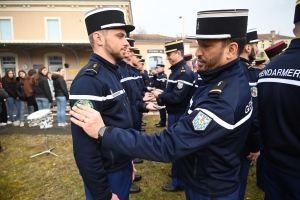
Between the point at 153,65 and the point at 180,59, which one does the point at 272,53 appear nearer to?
the point at 180,59

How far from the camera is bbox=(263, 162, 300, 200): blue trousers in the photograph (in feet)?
5.47

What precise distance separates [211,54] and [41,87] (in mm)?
6828

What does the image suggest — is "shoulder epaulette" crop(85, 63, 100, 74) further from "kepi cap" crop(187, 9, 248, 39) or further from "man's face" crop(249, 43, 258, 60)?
"man's face" crop(249, 43, 258, 60)

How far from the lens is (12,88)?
7.14 metres

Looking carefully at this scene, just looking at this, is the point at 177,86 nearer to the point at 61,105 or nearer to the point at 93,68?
the point at 93,68

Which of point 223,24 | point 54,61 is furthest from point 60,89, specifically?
point 54,61

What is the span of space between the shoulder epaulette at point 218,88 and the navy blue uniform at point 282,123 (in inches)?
26.9

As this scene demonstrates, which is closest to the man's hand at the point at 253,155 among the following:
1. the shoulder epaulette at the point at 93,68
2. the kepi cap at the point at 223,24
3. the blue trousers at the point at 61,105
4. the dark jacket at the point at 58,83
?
the kepi cap at the point at 223,24

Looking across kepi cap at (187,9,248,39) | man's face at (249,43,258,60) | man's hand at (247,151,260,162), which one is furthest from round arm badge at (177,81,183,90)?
kepi cap at (187,9,248,39)

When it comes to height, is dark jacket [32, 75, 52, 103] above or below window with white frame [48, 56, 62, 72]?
below

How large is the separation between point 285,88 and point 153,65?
20099 mm

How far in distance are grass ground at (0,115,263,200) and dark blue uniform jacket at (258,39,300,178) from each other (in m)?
2.02

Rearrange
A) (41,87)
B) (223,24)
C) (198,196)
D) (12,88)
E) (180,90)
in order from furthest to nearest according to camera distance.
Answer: (12,88), (41,87), (180,90), (198,196), (223,24)

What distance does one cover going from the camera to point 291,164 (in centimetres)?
167
